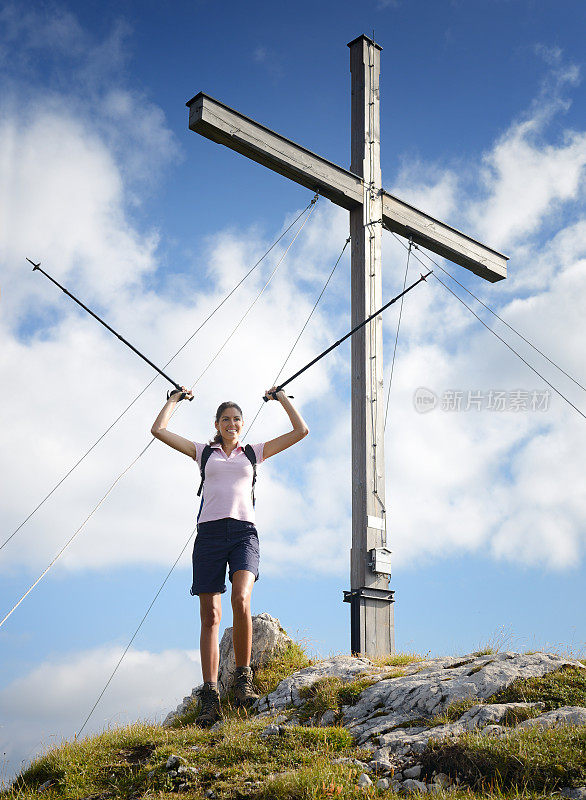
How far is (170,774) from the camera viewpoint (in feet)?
16.4

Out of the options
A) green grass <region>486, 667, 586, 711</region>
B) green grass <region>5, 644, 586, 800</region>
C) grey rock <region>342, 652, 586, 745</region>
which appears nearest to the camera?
green grass <region>5, 644, 586, 800</region>

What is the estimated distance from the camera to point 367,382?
829 cm

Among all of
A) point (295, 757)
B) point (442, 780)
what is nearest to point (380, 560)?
point (295, 757)

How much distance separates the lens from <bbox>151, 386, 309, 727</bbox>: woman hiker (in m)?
6.11

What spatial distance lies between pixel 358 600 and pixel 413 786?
3.16 m

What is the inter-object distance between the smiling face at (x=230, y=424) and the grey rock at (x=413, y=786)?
2.99 meters

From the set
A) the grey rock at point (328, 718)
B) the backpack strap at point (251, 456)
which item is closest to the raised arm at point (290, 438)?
the backpack strap at point (251, 456)

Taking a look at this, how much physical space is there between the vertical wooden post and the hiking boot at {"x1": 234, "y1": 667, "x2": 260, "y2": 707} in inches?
62.2

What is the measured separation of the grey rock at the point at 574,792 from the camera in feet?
12.9

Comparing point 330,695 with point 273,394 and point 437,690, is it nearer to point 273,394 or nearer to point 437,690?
point 437,690

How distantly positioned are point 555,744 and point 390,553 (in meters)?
3.58

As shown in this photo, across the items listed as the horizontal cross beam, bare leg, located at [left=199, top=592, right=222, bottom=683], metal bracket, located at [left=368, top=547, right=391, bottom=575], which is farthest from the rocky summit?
the horizontal cross beam

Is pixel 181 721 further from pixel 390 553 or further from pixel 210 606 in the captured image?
pixel 390 553

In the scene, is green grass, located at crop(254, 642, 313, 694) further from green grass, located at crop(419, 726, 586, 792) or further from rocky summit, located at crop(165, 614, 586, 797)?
green grass, located at crop(419, 726, 586, 792)
